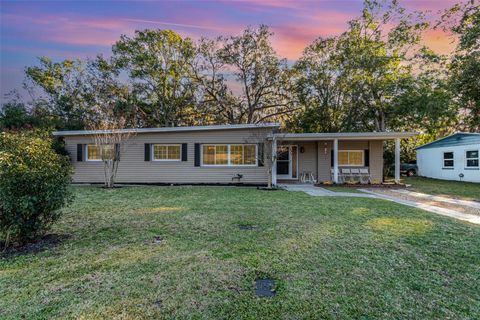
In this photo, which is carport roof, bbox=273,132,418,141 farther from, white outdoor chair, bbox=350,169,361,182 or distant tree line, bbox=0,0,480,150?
distant tree line, bbox=0,0,480,150

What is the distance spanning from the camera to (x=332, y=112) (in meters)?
20.9

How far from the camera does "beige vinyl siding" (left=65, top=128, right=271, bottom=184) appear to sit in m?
12.3

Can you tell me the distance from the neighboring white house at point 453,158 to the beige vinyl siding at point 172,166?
1200 cm

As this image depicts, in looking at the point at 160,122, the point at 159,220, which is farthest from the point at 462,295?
the point at 160,122

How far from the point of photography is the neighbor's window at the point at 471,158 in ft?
48.5

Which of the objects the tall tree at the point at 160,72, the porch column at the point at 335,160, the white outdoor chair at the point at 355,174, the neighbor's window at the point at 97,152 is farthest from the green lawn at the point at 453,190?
the tall tree at the point at 160,72

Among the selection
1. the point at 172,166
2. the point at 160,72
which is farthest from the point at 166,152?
the point at 160,72

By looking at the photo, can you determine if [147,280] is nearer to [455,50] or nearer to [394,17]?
[455,50]

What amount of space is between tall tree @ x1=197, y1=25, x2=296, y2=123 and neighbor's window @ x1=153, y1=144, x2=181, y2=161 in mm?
9802

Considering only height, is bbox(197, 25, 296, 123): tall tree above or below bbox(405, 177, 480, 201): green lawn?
above

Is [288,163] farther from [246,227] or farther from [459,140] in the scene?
[459,140]

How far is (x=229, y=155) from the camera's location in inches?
489

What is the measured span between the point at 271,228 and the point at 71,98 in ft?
72.5

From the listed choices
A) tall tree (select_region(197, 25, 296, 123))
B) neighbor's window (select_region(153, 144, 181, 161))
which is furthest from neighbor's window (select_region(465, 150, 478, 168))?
neighbor's window (select_region(153, 144, 181, 161))
